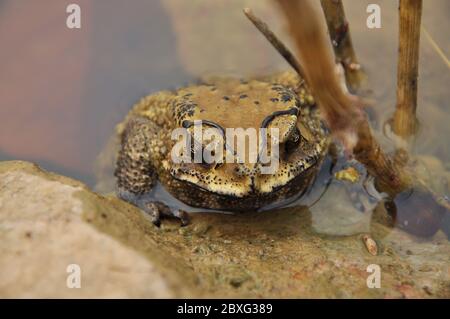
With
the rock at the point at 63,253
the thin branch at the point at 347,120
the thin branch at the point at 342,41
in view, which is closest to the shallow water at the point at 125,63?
the thin branch at the point at 342,41

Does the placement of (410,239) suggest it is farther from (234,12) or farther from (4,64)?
(4,64)

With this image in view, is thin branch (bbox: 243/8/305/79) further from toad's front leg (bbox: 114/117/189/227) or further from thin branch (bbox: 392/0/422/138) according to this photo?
toad's front leg (bbox: 114/117/189/227)

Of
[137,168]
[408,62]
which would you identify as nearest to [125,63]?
[137,168]

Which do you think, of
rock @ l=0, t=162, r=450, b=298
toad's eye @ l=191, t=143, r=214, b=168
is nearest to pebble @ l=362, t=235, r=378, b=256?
rock @ l=0, t=162, r=450, b=298

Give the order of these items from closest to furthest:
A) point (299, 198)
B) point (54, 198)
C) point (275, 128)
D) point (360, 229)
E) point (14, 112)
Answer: point (54, 198) → point (275, 128) → point (360, 229) → point (299, 198) → point (14, 112)

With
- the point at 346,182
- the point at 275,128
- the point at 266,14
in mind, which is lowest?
the point at 346,182

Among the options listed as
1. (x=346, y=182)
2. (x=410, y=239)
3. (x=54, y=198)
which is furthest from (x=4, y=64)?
(x=410, y=239)

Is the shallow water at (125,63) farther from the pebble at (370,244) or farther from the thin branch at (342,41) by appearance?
the pebble at (370,244)
